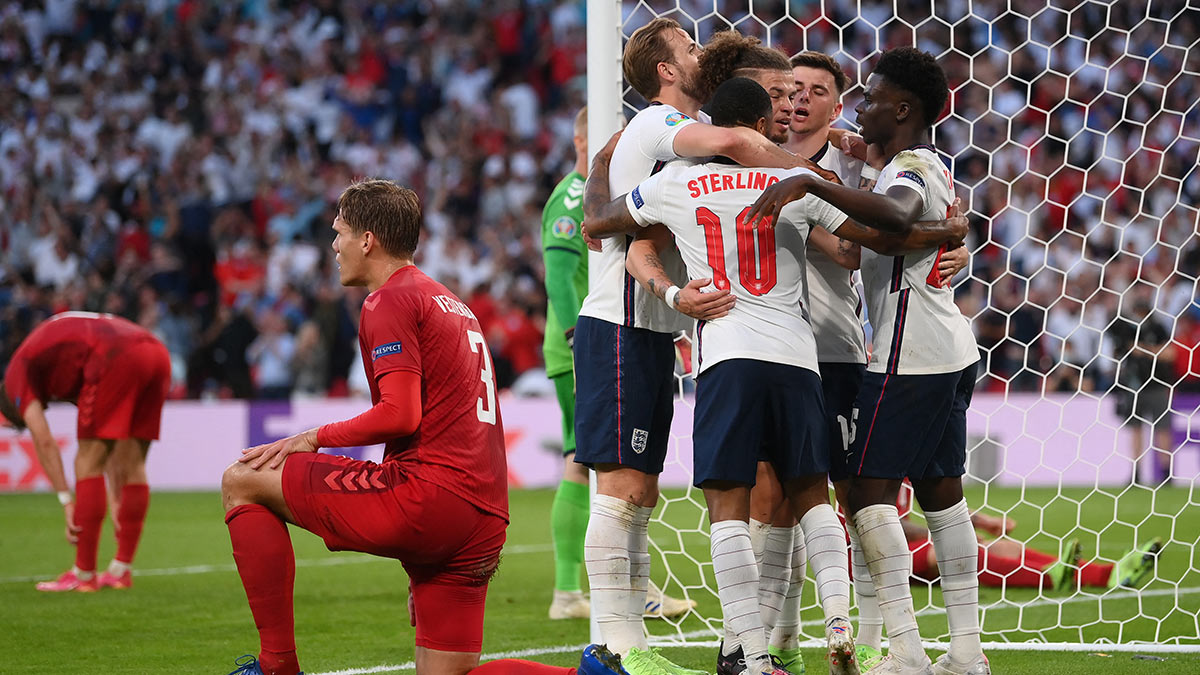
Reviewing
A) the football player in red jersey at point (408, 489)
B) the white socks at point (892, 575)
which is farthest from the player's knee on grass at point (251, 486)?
the white socks at point (892, 575)

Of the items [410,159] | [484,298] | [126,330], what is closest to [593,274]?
[126,330]

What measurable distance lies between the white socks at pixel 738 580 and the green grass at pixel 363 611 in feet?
3.33

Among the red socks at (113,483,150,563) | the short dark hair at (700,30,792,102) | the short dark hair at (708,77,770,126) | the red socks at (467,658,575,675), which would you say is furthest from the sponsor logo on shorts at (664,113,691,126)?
the red socks at (113,483,150,563)

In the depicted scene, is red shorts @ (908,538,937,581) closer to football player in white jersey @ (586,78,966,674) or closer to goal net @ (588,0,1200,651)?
goal net @ (588,0,1200,651)

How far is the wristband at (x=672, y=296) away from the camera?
399cm

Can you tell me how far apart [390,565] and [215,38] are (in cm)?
1283

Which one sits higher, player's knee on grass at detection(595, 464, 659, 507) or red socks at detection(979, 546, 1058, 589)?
player's knee on grass at detection(595, 464, 659, 507)

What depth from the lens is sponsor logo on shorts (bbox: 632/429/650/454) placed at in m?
4.24

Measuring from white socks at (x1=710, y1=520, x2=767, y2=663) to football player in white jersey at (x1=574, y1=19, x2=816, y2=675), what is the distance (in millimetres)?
325

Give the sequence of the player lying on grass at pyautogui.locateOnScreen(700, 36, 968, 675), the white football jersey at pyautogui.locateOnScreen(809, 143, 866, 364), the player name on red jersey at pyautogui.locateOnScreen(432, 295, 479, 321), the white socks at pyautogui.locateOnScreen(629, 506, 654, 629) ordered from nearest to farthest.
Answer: the player name on red jersey at pyautogui.locateOnScreen(432, 295, 479, 321), the player lying on grass at pyautogui.locateOnScreen(700, 36, 968, 675), the white socks at pyautogui.locateOnScreen(629, 506, 654, 629), the white football jersey at pyautogui.locateOnScreen(809, 143, 866, 364)

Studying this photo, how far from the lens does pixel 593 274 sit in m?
4.76

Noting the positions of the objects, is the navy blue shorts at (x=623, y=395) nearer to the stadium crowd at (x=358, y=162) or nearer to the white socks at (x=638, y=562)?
the white socks at (x=638, y=562)

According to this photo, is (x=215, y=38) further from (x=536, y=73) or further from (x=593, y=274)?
(x=593, y=274)

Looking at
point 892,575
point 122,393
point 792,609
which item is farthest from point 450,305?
point 122,393
